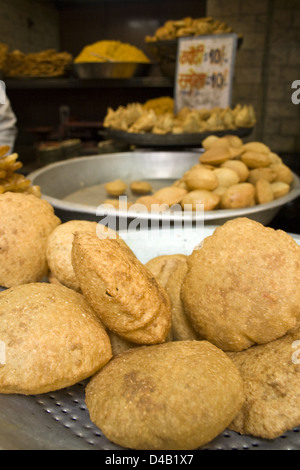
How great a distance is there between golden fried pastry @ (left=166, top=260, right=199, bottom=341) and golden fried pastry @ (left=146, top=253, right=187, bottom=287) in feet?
0.09

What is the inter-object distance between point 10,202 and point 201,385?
51 cm

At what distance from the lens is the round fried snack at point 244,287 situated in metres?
0.58

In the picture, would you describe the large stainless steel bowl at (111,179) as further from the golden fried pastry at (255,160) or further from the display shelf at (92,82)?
the display shelf at (92,82)

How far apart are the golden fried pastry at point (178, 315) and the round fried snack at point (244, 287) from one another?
1.8 inches

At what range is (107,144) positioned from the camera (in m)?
2.64

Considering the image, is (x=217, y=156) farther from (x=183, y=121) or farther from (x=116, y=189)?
(x=183, y=121)

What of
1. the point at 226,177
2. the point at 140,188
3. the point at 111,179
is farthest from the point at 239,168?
the point at 111,179

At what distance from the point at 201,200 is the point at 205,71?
57.5 inches

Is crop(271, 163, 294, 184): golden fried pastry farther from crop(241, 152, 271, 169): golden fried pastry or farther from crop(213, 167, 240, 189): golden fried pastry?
crop(213, 167, 240, 189): golden fried pastry

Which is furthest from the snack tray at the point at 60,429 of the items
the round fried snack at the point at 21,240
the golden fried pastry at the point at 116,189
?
the golden fried pastry at the point at 116,189

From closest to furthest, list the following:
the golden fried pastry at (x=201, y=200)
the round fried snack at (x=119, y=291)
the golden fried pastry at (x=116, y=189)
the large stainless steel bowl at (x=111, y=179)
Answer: the round fried snack at (x=119, y=291) → the large stainless steel bowl at (x=111, y=179) → the golden fried pastry at (x=201, y=200) → the golden fried pastry at (x=116, y=189)

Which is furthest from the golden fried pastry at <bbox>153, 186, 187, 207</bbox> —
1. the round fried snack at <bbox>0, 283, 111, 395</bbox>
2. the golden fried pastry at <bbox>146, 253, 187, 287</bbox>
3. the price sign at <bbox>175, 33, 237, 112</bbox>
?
the price sign at <bbox>175, 33, 237, 112</bbox>

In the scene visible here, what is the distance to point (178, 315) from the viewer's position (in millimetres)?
710

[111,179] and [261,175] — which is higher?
[261,175]
